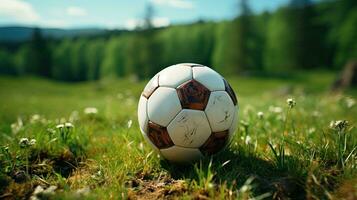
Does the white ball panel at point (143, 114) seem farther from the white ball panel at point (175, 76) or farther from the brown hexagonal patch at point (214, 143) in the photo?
the brown hexagonal patch at point (214, 143)

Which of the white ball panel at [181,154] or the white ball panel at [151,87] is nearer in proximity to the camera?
the white ball panel at [181,154]

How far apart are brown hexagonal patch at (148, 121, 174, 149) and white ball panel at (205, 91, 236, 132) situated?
0.49m

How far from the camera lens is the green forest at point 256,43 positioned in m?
56.5

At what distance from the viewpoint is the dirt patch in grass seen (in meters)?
3.18

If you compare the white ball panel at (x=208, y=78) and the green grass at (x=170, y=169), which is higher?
the white ball panel at (x=208, y=78)

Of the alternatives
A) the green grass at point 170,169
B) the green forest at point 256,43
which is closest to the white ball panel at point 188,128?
the green grass at point 170,169

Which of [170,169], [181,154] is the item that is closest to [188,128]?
[181,154]

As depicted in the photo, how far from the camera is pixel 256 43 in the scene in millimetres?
65312

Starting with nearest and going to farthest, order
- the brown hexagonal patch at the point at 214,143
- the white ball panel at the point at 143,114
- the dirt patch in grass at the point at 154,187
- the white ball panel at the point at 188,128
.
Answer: the dirt patch in grass at the point at 154,187 → the white ball panel at the point at 188,128 → the brown hexagonal patch at the point at 214,143 → the white ball panel at the point at 143,114

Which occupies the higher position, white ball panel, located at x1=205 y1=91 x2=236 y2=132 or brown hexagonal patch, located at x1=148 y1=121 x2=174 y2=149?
white ball panel, located at x1=205 y1=91 x2=236 y2=132

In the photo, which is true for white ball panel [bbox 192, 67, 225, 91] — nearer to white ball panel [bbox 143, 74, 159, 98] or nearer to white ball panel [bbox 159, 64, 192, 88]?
white ball panel [bbox 159, 64, 192, 88]

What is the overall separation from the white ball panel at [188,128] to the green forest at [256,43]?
41885mm

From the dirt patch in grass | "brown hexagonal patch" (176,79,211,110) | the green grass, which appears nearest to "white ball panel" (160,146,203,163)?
the green grass

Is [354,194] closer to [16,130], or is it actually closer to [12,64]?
[16,130]
